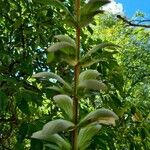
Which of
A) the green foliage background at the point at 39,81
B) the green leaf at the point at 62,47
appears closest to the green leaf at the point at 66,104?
the green leaf at the point at 62,47

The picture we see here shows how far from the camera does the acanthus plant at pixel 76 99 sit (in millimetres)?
973

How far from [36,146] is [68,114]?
184 centimetres

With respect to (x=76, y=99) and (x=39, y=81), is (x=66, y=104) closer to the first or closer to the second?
(x=76, y=99)

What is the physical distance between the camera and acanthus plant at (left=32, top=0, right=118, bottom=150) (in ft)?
3.19

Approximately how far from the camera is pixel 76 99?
3.36ft

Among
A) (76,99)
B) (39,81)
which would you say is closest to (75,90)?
(76,99)

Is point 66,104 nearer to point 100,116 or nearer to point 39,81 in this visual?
point 100,116

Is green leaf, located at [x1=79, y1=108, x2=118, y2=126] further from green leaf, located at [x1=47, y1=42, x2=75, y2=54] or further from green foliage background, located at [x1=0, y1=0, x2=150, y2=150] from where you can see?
green foliage background, located at [x1=0, y1=0, x2=150, y2=150]

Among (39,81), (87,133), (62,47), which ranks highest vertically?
(39,81)

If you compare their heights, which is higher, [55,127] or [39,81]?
[39,81]

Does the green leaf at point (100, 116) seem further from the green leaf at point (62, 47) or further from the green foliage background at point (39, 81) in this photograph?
the green foliage background at point (39, 81)

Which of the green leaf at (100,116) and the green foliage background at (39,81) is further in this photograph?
the green foliage background at (39,81)

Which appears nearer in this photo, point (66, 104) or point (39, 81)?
point (66, 104)

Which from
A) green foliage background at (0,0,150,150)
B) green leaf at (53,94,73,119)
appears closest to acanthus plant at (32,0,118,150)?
green leaf at (53,94,73,119)
